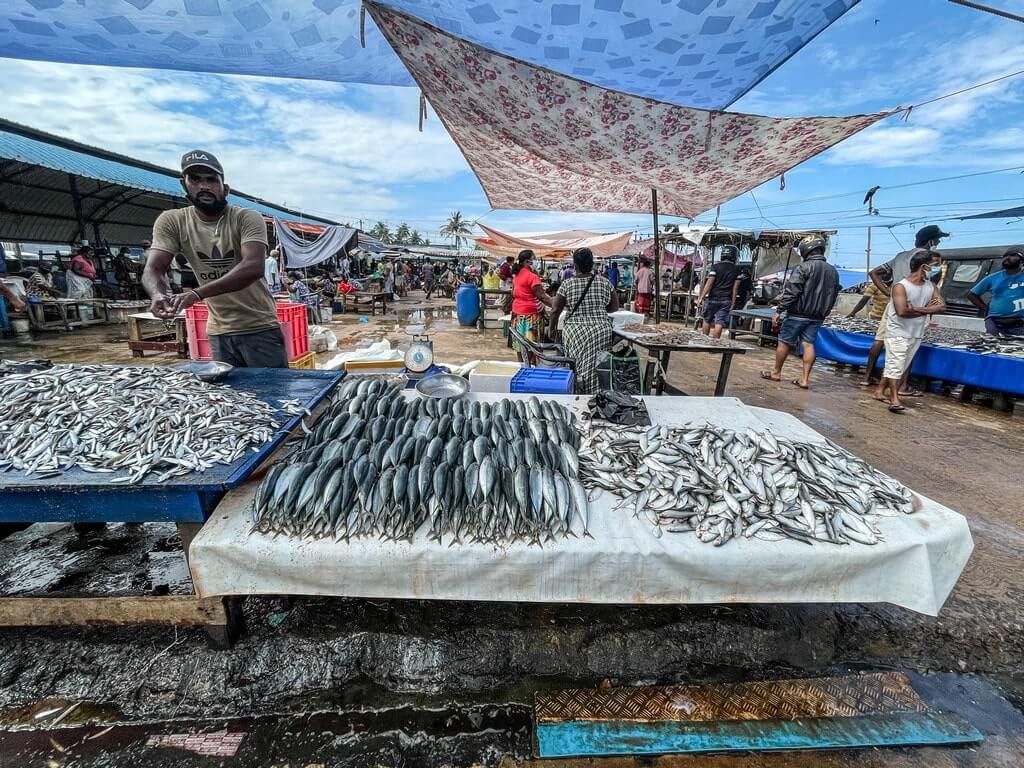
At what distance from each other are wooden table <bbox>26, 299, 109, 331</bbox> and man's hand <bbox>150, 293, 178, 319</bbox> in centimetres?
1212

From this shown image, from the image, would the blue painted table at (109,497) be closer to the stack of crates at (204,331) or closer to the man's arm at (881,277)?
the stack of crates at (204,331)

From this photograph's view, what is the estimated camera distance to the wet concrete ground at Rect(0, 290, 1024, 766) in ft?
6.35

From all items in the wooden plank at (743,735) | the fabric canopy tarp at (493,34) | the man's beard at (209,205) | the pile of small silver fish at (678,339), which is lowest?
the wooden plank at (743,735)

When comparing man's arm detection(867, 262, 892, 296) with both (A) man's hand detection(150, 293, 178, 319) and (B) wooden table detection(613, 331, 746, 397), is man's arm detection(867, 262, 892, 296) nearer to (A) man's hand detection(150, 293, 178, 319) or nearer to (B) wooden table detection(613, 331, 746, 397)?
(B) wooden table detection(613, 331, 746, 397)

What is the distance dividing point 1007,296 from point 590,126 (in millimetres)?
7915

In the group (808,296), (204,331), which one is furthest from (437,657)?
(808,296)

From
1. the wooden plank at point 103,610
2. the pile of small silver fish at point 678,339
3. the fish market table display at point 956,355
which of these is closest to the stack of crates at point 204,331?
the wooden plank at point 103,610

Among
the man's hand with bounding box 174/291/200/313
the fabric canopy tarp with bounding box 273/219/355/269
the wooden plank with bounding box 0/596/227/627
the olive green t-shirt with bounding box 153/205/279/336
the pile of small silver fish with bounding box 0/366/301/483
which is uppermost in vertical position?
the fabric canopy tarp with bounding box 273/219/355/269

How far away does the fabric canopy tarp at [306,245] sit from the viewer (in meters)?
13.4

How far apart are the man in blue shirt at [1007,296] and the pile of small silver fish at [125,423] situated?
10101 mm

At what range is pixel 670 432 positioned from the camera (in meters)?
2.85

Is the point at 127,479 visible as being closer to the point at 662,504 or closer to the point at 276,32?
the point at 662,504

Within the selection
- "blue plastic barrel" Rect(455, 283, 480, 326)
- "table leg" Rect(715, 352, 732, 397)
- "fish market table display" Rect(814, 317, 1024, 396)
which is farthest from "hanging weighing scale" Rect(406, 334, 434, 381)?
"blue plastic barrel" Rect(455, 283, 480, 326)

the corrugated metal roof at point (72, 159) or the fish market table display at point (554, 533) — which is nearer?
the fish market table display at point (554, 533)
